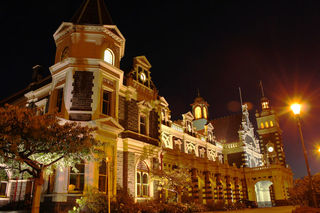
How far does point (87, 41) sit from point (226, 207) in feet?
85.2

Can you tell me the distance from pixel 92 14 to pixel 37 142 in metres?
14.5

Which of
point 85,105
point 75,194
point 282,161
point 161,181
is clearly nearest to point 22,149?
point 75,194

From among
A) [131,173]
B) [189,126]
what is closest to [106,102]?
[131,173]

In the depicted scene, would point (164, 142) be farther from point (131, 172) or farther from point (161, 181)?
point (131, 172)

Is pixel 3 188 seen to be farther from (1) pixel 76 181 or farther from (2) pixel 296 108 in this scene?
(2) pixel 296 108

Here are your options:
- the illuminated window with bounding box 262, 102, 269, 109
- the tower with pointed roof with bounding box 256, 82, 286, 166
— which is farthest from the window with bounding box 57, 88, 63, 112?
the illuminated window with bounding box 262, 102, 269, 109

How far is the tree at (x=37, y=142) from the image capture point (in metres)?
11.7

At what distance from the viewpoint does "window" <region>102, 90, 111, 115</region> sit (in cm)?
2055

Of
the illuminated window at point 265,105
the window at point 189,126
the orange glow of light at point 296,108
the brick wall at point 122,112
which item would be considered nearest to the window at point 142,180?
the brick wall at point 122,112

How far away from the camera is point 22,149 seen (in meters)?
13.1

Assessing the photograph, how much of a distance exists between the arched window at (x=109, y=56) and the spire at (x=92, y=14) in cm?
249

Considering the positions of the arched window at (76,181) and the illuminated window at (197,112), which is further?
the illuminated window at (197,112)

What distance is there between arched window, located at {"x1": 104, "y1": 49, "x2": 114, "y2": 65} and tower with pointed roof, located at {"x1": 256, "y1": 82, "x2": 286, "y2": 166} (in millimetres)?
48222

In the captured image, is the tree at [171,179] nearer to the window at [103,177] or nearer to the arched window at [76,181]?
the window at [103,177]
